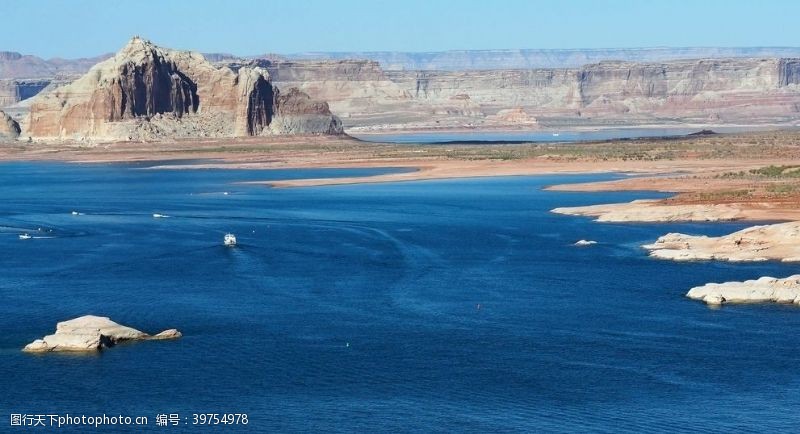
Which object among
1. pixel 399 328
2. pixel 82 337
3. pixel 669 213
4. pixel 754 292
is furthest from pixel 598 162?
pixel 82 337

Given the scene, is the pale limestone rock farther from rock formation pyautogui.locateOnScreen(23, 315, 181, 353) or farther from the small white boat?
the small white boat

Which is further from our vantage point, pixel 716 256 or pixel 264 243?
pixel 264 243

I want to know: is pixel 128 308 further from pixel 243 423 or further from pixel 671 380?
pixel 671 380

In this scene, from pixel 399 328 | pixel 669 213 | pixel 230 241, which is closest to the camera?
pixel 399 328

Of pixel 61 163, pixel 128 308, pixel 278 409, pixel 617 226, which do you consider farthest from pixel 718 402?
pixel 61 163

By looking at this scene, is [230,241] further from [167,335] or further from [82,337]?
[82,337]

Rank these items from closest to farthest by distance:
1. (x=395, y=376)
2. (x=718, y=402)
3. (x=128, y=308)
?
1. (x=718, y=402)
2. (x=395, y=376)
3. (x=128, y=308)
